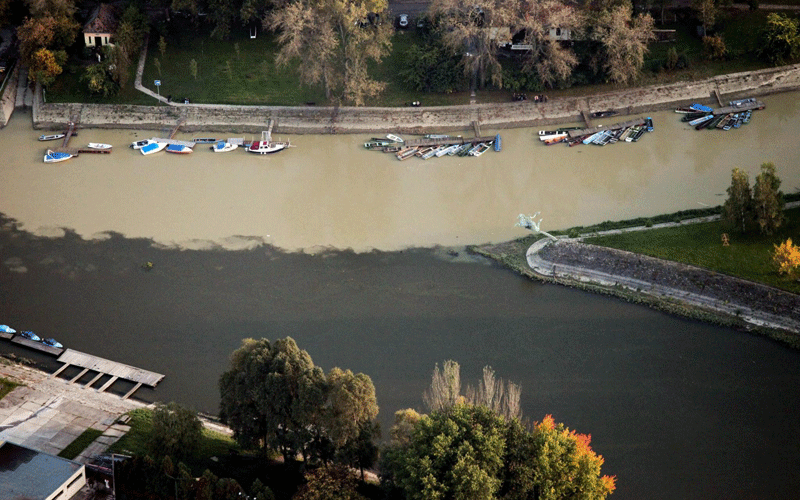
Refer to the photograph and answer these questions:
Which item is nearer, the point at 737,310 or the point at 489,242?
the point at 737,310

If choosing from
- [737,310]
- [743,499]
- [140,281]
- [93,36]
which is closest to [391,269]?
[140,281]

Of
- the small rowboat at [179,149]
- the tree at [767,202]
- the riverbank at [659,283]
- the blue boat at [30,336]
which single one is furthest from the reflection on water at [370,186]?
the blue boat at [30,336]

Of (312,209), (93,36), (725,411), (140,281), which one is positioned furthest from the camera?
(93,36)

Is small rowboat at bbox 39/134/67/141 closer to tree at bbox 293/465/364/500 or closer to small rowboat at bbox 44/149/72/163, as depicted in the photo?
small rowboat at bbox 44/149/72/163

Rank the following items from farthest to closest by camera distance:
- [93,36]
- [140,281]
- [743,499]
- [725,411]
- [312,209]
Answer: [93,36] < [312,209] < [140,281] < [725,411] < [743,499]

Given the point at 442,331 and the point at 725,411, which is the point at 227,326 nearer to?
the point at 442,331

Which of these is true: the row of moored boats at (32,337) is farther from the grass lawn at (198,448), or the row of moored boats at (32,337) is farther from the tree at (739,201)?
the tree at (739,201)

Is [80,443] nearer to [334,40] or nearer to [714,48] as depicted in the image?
[334,40]
